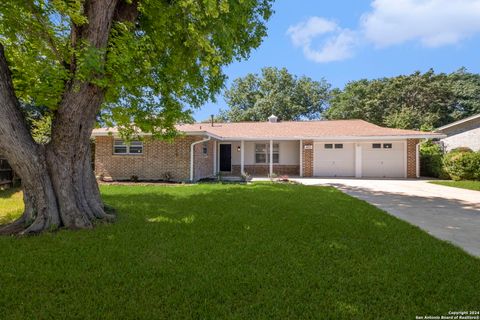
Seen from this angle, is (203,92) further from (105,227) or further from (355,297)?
(355,297)

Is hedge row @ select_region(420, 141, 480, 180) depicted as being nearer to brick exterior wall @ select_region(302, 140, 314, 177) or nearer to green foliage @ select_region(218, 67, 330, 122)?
brick exterior wall @ select_region(302, 140, 314, 177)

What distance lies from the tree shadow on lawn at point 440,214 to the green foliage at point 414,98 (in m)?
26.4

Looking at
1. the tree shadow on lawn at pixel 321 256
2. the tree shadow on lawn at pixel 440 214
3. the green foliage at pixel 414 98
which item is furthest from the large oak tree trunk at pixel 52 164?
the green foliage at pixel 414 98

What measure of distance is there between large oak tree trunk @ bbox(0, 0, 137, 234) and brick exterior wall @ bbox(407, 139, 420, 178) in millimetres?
16724

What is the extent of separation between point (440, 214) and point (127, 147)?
13622 millimetres

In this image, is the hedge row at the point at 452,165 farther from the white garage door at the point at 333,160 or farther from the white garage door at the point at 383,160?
the white garage door at the point at 333,160

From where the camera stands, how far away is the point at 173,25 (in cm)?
633

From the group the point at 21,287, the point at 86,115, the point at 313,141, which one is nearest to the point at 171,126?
the point at 86,115

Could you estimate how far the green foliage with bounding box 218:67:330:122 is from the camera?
1437 inches

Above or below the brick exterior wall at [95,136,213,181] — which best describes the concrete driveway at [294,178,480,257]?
below

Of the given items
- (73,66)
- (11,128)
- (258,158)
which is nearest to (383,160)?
(258,158)

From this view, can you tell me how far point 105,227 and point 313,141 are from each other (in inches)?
564

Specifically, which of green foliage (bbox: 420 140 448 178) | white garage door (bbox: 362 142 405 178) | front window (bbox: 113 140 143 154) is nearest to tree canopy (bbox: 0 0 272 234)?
front window (bbox: 113 140 143 154)

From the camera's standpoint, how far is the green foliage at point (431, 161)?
16.8 metres
